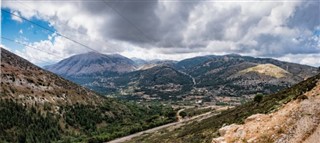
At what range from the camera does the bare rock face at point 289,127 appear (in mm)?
34188

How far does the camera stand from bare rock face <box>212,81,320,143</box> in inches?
1346

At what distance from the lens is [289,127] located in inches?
1463

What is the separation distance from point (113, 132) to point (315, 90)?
15528cm

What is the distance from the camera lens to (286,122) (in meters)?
38.6

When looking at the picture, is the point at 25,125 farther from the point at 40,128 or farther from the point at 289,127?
the point at 289,127

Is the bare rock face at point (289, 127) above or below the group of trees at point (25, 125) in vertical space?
above

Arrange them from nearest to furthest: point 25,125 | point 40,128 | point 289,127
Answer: point 289,127 → point 25,125 → point 40,128

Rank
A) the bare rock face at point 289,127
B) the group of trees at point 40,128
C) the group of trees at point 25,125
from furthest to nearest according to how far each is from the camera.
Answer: the group of trees at point 40,128 < the group of trees at point 25,125 < the bare rock face at point 289,127

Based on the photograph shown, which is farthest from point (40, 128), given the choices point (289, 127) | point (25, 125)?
point (289, 127)

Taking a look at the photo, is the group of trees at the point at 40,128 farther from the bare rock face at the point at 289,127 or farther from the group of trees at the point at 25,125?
the bare rock face at the point at 289,127

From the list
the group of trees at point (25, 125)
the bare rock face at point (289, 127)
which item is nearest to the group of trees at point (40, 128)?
the group of trees at point (25, 125)

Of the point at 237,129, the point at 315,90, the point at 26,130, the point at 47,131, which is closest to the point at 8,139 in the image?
the point at 26,130

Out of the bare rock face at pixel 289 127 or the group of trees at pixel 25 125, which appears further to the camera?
the group of trees at pixel 25 125

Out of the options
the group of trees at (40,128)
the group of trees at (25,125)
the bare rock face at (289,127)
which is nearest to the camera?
the bare rock face at (289,127)
